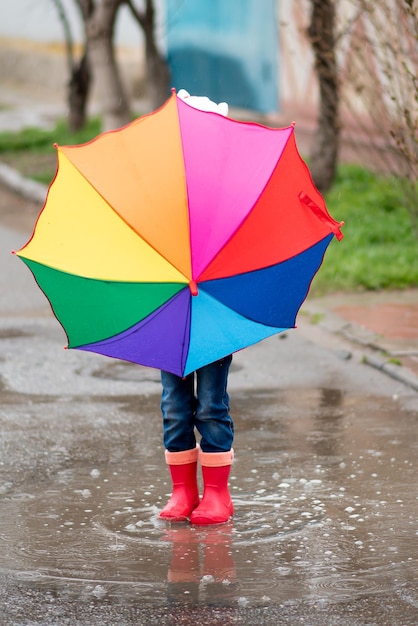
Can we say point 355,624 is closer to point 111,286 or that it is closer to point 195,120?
point 111,286

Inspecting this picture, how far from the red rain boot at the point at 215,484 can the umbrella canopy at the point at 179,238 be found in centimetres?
72

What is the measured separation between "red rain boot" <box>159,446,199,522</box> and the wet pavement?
98 millimetres

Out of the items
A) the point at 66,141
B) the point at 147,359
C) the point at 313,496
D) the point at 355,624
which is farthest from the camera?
the point at 66,141

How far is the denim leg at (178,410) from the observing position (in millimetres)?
5309

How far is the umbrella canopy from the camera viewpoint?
4.80m

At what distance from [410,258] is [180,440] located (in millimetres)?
6482

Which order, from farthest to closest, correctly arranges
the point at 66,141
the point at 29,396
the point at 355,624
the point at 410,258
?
the point at 66,141, the point at 410,258, the point at 29,396, the point at 355,624

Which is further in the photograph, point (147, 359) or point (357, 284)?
point (357, 284)

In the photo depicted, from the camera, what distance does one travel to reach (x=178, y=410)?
210 inches

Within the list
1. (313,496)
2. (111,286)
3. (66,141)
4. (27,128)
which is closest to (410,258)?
(313,496)

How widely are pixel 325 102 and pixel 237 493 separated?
28.1 feet

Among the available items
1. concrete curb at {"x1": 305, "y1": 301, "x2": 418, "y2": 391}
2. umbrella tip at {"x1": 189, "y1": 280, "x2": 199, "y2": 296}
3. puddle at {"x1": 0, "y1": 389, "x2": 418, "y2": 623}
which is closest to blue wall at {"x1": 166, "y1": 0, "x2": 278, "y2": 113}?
concrete curb at {"x1": 305, "y1": 301, "x2": 418, "y2": 391}

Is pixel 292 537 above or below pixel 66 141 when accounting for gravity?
below

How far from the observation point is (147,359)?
4816 mm
